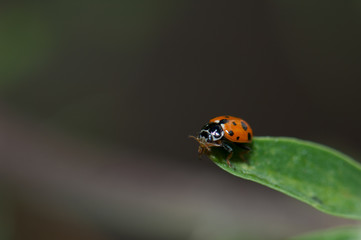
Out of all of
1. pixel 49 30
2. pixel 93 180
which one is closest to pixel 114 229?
pixel 93 180

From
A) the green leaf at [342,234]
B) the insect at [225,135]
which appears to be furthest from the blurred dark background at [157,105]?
the insect at [225,135]

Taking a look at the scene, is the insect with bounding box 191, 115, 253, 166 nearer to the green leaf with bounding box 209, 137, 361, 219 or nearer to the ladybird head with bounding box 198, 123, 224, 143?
the ladybird head with bounding box 198, 123, 224, 143

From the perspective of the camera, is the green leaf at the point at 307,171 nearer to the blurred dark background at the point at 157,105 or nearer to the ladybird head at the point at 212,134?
the ladybird head at the point at 212,134

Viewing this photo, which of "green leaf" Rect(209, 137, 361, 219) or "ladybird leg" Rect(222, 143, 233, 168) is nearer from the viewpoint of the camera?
"green leaf" Rect(209, 137, 361, 219)

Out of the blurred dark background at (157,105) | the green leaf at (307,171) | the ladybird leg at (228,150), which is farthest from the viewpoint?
the blurred dark background at (157,105)

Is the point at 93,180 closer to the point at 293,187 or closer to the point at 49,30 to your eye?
the point at 49,30

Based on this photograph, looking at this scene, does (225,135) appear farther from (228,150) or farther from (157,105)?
(157,105)

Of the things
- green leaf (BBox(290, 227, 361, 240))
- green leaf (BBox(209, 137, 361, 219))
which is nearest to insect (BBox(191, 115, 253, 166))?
green leaf (BBox(209, 137, 361, 219))
